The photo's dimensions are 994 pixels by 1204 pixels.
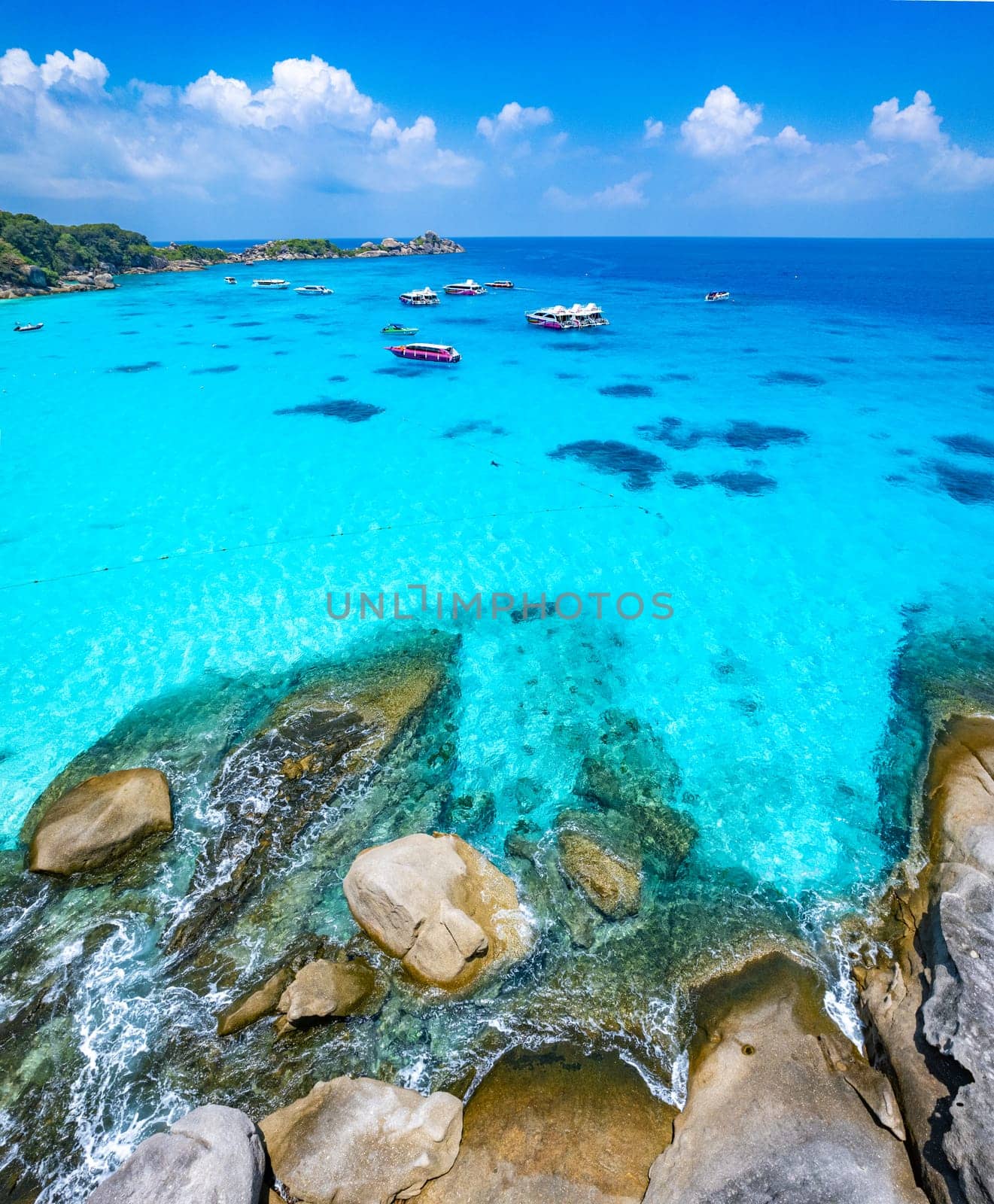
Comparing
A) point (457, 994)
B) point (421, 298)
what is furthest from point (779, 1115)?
point (421, 298)

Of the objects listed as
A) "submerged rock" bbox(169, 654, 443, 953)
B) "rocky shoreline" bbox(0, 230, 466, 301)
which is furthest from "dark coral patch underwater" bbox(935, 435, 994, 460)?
"rocky shoreline" bbox(0, 230, 466, 301)

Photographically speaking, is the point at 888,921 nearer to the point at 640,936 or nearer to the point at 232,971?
the point at 640,936

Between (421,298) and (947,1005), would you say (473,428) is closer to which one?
(947,1005)

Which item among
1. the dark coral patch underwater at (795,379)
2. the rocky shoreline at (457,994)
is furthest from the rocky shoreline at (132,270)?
the rocky shoreline at (457,994)

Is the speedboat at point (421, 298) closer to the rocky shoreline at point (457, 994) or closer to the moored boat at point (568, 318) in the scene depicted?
the moored boat at point (568, 318)

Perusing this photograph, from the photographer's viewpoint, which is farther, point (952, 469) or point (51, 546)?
point (952, 469)

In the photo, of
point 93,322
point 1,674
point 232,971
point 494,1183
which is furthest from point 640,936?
point 93,322
